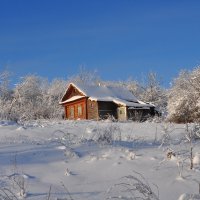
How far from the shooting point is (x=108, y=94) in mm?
50344

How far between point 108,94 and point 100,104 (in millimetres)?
2732

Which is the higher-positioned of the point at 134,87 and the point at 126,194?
the point at 134,87

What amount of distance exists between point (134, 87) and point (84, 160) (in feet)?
241

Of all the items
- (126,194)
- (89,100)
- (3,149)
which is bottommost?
(126,194)

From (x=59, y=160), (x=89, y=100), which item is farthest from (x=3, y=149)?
(x=89, y=100)

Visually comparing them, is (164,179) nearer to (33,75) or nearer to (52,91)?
(52,91)

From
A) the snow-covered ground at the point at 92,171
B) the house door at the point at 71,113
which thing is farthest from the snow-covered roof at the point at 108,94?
the snow-covered ground at the point at 92,171

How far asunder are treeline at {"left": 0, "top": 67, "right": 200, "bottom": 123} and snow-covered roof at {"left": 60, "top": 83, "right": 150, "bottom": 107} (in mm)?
4228

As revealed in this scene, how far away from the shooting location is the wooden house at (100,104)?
47812 mm

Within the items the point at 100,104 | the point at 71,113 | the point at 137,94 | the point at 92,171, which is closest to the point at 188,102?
the point at 100,104

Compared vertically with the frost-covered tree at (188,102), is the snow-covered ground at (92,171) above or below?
below

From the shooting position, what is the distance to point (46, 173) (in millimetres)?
5914

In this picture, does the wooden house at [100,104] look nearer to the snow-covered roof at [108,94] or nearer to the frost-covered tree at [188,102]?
the snow-covered roof at [108,94]

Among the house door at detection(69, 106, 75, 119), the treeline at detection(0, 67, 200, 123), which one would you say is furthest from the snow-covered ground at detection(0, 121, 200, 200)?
the house door at detection(69, 106, 75, 119)
